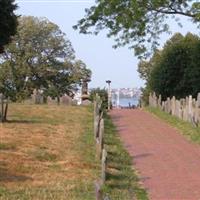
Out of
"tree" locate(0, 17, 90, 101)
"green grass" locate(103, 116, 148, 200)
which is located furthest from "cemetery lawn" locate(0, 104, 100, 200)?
"tree" locate(0, 17, 90, 101)

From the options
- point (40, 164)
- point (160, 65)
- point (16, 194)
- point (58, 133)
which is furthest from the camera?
point (160, 65)

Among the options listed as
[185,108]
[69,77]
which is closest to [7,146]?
[185,108]

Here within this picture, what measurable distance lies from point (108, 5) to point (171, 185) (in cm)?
1724

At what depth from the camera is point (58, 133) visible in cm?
2136

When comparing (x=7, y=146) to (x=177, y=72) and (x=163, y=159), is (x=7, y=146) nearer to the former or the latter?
(x=163, y=159)

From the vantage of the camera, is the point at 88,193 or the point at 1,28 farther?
the point at 1,28

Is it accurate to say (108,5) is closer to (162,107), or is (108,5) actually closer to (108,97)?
(162,107)

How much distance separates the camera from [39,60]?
241ft

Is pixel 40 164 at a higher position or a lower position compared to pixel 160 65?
lower

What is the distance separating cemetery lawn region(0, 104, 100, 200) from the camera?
11.3m

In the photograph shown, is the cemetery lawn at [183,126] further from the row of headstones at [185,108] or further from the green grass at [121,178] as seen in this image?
the green grass at [121,178]

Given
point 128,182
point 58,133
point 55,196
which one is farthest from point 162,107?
point 55,196

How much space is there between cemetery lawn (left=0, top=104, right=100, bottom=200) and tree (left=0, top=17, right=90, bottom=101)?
4536cm

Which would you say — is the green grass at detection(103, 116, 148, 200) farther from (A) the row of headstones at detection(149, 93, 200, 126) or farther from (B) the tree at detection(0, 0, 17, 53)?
(B) the tree at detection(0, 0, 17, 53)
